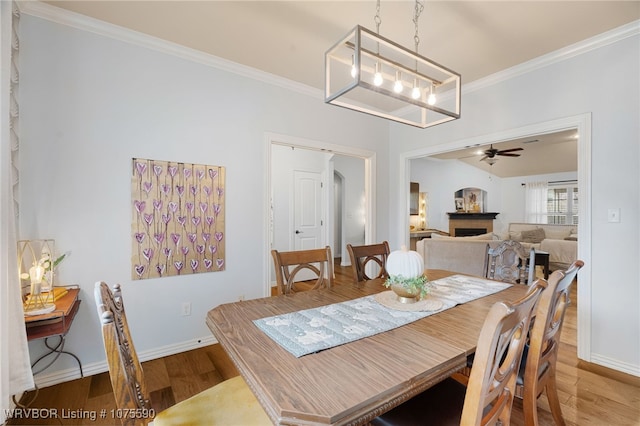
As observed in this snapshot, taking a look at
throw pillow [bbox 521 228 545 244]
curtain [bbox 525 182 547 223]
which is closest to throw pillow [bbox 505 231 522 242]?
throw pillow [bbox 521 228 545 244]

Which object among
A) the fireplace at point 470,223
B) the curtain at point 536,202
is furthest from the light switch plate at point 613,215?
the curtain at point 536,202

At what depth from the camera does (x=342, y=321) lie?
1.29m

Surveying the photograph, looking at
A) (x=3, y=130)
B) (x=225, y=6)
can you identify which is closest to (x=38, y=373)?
(x=3, y=130)

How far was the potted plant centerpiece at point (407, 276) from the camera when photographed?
148 cm

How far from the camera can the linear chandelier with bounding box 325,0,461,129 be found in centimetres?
139

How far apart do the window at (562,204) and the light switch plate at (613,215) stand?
691 cm

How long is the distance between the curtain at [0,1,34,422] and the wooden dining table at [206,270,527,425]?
1.10 meters

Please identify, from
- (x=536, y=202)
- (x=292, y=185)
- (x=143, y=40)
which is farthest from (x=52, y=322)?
(x=536, y=202)

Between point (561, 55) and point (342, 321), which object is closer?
point (342, 321)

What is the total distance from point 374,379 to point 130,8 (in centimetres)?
277

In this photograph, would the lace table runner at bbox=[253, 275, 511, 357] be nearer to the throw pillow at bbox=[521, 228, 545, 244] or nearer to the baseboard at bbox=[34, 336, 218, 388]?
the baseboard at bbox=[34, 336, 218, 388]

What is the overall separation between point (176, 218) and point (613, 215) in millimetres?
3620

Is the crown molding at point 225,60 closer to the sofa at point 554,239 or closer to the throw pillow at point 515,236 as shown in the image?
the sofa at point 554,239

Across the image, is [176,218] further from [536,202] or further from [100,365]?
[536,202]
